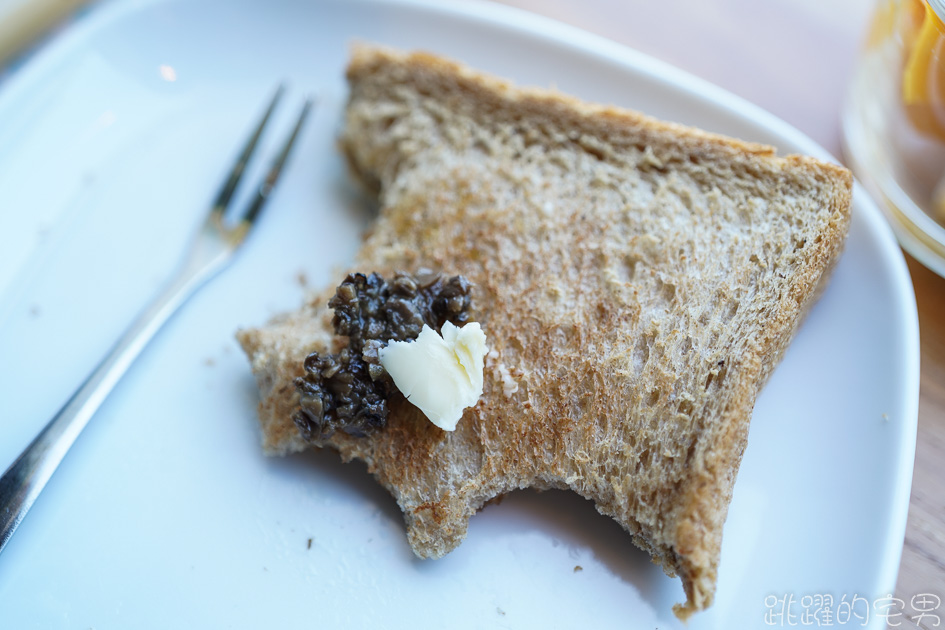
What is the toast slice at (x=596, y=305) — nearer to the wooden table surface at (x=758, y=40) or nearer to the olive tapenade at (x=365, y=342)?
the olive tapenade at (x=365, y=342)

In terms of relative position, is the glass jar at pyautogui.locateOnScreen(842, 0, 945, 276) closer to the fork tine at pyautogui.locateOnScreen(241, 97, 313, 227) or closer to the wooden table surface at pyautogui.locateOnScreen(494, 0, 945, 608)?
the wooden table surface at pyautogui.locateOnScreen(494, 0, 945, 608)

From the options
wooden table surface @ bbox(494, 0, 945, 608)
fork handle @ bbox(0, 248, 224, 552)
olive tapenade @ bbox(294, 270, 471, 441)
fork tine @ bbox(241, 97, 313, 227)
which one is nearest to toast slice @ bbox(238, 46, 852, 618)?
olive tapenade @ bbox(294, 270, 471, 441)

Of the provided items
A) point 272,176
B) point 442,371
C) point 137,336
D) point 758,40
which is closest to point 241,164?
point 272,176

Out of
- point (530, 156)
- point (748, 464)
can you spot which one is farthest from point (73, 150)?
point (748, 464)

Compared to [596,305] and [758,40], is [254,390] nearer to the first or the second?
[596,305]

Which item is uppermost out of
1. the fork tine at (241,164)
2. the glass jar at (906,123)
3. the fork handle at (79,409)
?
the glass jar at (906,123)

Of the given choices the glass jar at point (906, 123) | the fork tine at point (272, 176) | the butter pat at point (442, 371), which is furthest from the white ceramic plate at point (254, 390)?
the butter pat at point (442, 371)
